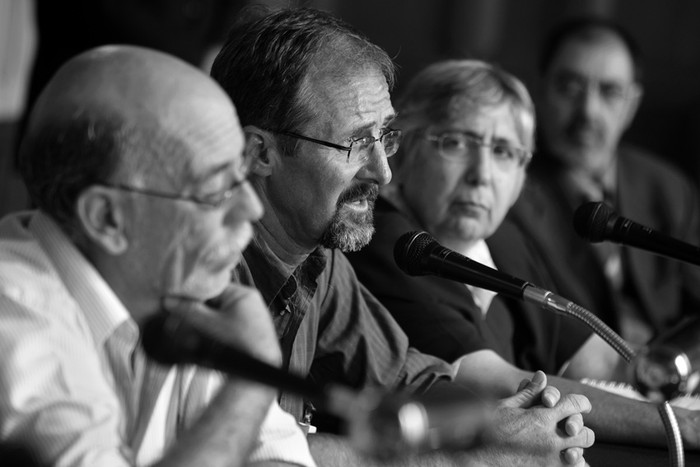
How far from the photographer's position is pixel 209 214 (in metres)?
1.20

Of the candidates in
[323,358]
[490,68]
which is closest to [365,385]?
[323,358]

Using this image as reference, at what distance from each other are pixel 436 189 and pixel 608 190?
1256mm

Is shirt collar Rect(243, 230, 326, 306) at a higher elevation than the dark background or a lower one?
higher

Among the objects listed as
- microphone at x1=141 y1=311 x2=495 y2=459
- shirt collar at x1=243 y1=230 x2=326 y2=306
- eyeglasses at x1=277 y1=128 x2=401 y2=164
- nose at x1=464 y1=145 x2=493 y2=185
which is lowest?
nose at x1=464 y1=145 x2=493 y2=185

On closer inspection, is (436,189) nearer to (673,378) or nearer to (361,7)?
(673,378)

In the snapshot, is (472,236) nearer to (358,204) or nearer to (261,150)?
(358,204)

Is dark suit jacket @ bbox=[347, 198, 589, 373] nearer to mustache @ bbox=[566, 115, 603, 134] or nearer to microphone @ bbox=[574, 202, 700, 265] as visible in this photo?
microphone @ bbox=[574, 202, 700, 265]

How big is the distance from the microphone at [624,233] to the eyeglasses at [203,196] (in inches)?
28.3

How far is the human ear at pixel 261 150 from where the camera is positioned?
5.34 ft

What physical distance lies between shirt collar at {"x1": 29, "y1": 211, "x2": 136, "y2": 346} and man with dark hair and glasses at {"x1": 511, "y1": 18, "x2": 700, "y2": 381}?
1.75 meters

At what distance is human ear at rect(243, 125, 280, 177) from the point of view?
163cm

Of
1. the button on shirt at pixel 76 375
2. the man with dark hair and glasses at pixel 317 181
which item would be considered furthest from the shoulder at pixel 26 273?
the man with dark hair and glasses at pixel 317 181

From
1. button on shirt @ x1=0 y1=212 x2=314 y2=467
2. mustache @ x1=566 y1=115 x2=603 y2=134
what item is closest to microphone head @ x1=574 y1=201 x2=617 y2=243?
button on shirt @ x1=0 y1=212 x2=314 y2=467

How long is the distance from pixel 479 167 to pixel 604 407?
1.73 ft
